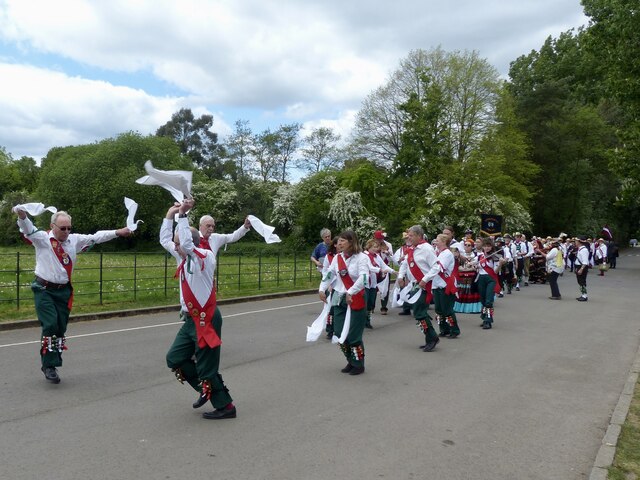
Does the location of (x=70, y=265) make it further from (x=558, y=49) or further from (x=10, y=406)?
(x=558, y=49)

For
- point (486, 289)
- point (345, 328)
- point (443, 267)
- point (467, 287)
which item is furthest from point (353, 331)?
point (467, 287)

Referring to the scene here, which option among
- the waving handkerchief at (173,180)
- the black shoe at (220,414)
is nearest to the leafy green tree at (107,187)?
the black shoe at (220,414)

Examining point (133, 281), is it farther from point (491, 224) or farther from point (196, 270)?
point (491, 224)

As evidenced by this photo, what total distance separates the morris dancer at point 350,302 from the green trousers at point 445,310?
2.76 meters

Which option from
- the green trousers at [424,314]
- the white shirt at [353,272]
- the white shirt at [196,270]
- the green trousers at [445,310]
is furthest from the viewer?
the green trousers at [445,310]

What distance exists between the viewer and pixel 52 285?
6.93 m

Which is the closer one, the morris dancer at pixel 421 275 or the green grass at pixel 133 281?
the morris dancer at pixel 421 275

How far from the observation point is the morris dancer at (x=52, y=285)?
6.81 meters

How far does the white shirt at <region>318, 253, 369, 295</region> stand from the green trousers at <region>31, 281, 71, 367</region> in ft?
10.9

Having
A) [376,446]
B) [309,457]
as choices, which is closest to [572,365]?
[376,446]

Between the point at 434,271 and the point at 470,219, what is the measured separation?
2540 centimetres

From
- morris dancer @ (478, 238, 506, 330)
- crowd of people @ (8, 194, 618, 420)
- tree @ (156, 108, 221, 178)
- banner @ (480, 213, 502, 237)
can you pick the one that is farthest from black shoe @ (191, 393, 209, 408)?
tree @ (156, 108, 221, 178)

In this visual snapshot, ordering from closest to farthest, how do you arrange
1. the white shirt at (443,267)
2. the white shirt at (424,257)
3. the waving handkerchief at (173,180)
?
1. the waving handkerchief at (173,180)
2. the white shirt at (424,257)
3. the white shirt at (443,267)

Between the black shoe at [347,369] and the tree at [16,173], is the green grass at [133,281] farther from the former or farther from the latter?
the tree at [16,173]
